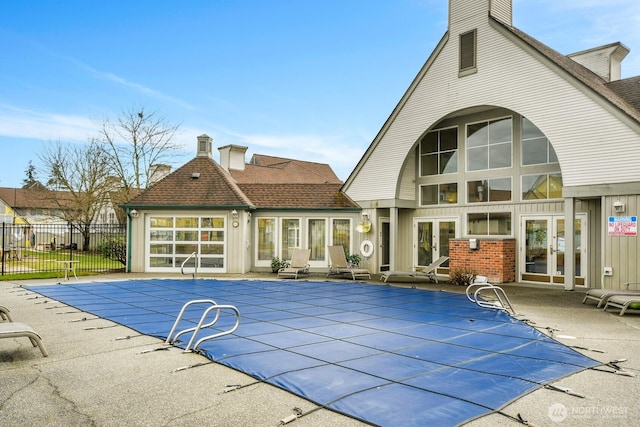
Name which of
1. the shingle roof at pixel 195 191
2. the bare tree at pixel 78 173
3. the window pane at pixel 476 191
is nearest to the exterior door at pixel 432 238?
the window pane at pixel 476 191

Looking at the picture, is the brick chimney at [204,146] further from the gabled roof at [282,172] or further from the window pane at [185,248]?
the gabled roof at [282,172]

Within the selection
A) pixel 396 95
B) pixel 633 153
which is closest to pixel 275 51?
pixel 396 95

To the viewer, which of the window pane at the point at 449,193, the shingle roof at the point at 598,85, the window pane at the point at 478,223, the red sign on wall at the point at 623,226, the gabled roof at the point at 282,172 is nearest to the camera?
the red sign on wall at the point at 623,226

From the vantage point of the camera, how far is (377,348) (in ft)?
21.4

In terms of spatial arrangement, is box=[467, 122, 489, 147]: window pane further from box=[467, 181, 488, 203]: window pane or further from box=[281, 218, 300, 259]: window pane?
box=[281, 218, 300, 259]: window pane

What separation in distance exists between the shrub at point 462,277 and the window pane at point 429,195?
3.33 meters

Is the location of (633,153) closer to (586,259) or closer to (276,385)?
(586,259)

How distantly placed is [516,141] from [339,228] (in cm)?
709

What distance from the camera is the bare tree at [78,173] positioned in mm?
31953

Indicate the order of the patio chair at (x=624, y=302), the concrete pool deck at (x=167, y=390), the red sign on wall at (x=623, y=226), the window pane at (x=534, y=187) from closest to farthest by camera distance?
the concrete pool deck at (x=167, y=390)
the patio chair at (x=624, y=302)
the red sign on wall at (x=623, y=226)
the window pane at (x=534, y=187)

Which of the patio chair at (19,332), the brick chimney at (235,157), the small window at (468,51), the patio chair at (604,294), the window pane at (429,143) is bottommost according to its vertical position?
the patio chair at (604,294)

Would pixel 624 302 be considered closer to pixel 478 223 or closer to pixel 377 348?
pixel 377 348

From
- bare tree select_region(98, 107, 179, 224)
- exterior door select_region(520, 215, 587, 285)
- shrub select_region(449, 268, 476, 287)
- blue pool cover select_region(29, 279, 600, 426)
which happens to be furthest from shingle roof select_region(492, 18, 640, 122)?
bare tree select_region(98, 107, 179, 224)

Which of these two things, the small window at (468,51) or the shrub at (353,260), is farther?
the shrub at (353,260)
